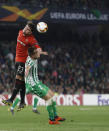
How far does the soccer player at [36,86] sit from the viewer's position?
10586 millimetres

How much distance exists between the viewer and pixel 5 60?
27078 millimetres

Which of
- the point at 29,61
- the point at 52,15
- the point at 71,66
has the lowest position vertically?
the point at 29,61

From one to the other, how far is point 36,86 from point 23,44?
4.46ft

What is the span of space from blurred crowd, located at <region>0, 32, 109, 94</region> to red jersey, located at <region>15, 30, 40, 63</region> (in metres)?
12.8

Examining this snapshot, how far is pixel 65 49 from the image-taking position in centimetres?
3027

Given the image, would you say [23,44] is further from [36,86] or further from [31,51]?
[36,86]

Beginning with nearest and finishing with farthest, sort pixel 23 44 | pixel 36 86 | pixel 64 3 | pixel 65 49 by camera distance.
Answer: pixel 36 86, pixel 23 44, pixel 64 3, pixel 65 49

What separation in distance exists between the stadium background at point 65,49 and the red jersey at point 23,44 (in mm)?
10272

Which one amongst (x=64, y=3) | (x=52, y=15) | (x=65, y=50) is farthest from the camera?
(x=65, y=50)

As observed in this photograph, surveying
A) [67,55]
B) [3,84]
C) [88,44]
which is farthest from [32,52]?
[88,44]

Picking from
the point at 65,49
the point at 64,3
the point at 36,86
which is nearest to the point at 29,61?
the point at 36,86

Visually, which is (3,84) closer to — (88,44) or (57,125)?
(88,44)

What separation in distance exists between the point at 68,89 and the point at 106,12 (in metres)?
5.68

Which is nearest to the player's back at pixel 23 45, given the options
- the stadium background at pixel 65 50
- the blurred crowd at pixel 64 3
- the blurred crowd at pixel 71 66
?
the stadium background at pixel 65 50
